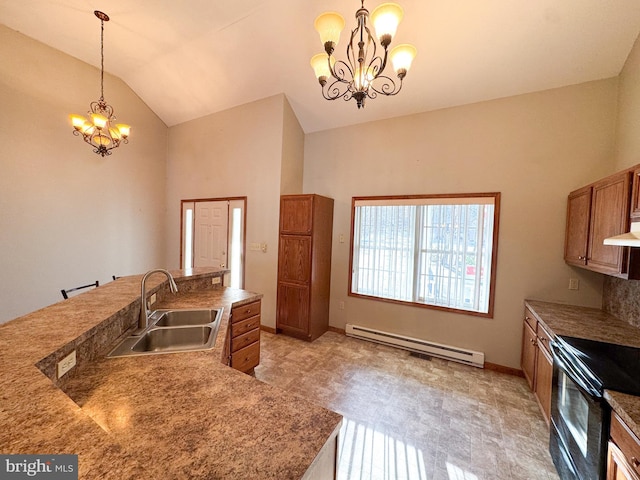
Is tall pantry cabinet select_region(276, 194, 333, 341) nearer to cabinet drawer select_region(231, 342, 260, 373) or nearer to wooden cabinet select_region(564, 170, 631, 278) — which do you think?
cabinet drawer select_region(231, 342, 260, 373)

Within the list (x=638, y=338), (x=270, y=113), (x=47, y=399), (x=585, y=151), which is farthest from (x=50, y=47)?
(x=638, y=338)

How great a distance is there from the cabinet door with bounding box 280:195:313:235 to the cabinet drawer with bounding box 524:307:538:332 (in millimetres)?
2609

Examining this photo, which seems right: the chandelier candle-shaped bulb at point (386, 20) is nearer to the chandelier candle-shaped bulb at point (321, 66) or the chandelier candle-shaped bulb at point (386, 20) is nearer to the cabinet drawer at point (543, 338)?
the chandelier candle-shaped bulb at point (321, 66)

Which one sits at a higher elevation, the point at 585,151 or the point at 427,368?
the point at 585,151

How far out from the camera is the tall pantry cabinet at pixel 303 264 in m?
3.54

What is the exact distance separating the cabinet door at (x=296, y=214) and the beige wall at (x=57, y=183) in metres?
2.95

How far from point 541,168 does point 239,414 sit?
141 inches

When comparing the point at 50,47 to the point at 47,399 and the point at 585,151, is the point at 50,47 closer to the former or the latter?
the point at 47,399

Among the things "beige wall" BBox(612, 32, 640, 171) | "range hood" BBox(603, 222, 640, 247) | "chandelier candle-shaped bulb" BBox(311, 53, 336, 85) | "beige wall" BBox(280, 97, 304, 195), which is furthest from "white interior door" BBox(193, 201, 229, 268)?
"beige wall" BBox(612, 32, 640, 171)

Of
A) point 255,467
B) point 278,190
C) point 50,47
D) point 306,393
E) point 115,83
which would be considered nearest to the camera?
point 255,467

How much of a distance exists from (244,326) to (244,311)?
0.48ft

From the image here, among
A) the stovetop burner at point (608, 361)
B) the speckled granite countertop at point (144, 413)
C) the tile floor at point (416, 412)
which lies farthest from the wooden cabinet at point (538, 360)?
the speckled granite countertop at point (144, 413)

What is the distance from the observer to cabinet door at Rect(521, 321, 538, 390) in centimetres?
243

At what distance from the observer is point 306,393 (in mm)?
2477
